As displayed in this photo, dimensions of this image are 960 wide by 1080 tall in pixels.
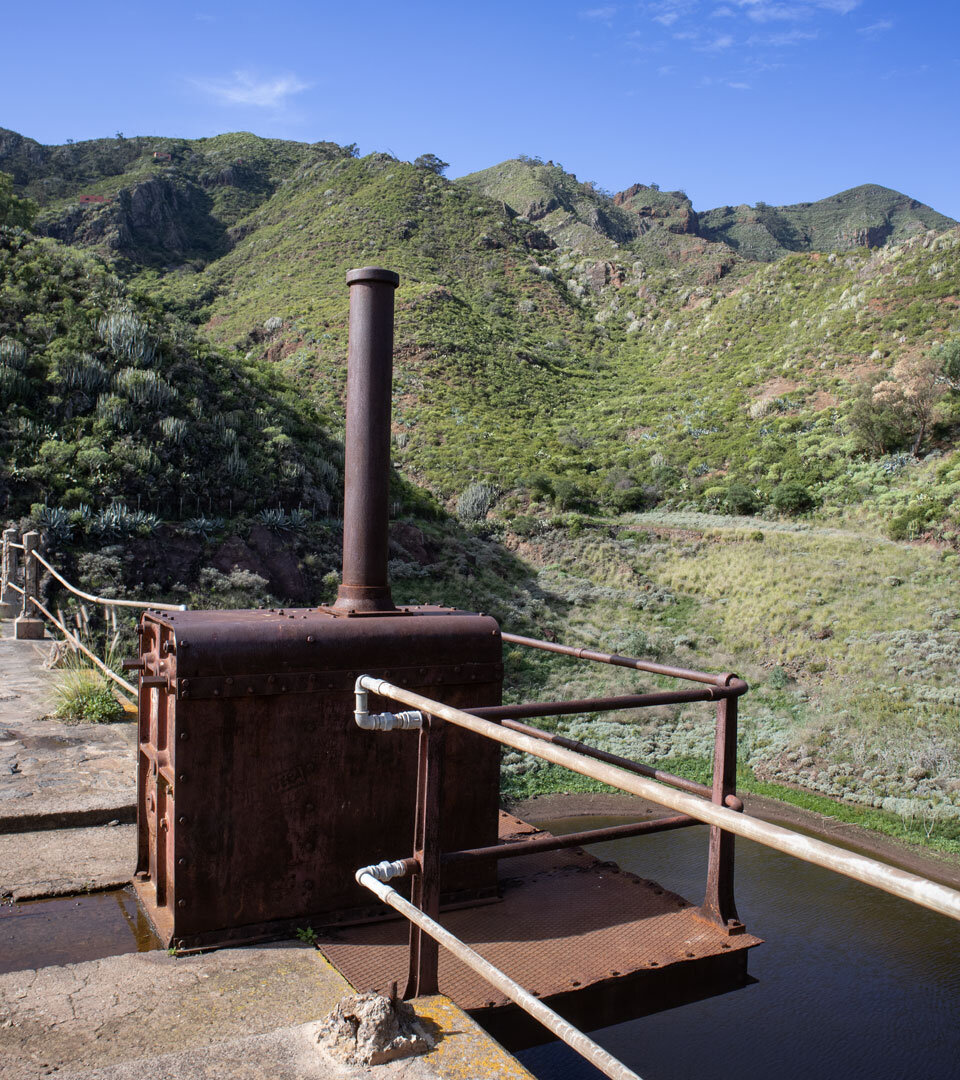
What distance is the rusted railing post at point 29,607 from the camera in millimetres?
9914

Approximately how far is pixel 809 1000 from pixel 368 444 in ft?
14.3

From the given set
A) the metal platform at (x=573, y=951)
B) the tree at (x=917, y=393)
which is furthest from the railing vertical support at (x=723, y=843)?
the tree at (x=917, y=393)

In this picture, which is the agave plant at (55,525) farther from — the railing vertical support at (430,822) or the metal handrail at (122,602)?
the railing vertical support at (430,822)

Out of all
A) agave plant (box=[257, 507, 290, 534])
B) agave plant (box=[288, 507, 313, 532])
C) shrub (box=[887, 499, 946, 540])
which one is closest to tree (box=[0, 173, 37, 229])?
agave plant (box=[288, 507, 313, 532])

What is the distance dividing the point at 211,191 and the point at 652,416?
132 feet

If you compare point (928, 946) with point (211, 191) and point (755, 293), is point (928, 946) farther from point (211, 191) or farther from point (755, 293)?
point (211, 191)

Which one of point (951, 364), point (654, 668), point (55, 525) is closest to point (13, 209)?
point (55, 525)

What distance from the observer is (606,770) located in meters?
1.77

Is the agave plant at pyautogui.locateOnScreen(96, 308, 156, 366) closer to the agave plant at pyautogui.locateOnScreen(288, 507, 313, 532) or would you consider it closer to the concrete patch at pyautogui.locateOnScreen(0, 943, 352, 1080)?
the agave plant at pyautogui.locateOnScreen(288, 507, 313, 532)

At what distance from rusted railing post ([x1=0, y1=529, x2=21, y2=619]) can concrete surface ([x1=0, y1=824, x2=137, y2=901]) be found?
806 cm

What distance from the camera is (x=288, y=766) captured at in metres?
3.16

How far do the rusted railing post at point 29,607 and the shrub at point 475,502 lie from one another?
16.8 m

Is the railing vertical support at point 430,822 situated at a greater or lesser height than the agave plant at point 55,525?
greater

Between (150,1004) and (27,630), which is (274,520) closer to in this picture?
(27,630)
